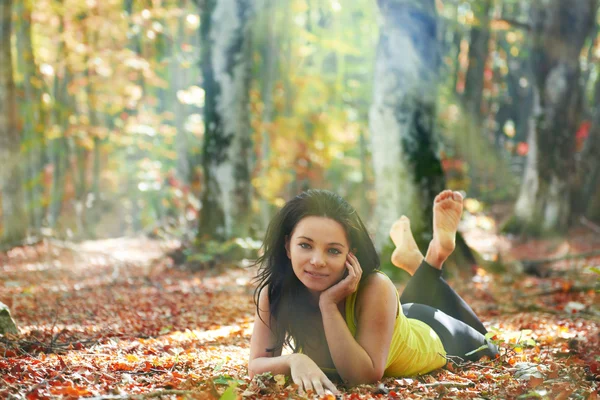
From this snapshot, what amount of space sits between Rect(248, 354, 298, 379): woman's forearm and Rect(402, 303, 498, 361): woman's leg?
4.04 ft

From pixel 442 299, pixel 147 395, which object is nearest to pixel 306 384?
pixel 147 395

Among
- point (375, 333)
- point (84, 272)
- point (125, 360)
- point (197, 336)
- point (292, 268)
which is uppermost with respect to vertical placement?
point (292, 268)

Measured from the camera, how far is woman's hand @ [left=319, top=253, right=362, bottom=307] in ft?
10.1

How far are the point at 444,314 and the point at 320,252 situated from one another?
1442mm

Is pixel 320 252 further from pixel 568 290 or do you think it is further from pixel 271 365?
pixel 568 290

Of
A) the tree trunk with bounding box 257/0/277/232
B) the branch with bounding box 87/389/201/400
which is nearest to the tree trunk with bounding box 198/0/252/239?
the tree trunk with bounding box 257/0/277/232

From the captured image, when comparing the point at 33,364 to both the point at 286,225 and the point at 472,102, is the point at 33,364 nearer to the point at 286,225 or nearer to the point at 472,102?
the point at 286,225

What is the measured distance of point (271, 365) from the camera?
3.22m

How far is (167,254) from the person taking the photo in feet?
34.6

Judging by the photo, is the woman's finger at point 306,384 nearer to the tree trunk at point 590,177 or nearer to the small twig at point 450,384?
the small twig at point 450,384

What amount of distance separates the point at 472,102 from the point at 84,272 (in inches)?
744

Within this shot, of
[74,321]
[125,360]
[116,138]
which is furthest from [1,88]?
[125,360]

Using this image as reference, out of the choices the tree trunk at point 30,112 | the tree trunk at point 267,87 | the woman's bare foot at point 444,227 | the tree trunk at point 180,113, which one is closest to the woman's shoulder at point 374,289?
the woman's bare foot at point 444,227

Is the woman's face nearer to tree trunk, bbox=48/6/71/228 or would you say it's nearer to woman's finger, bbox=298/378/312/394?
woman's finger, bbox=298/378/312/394
